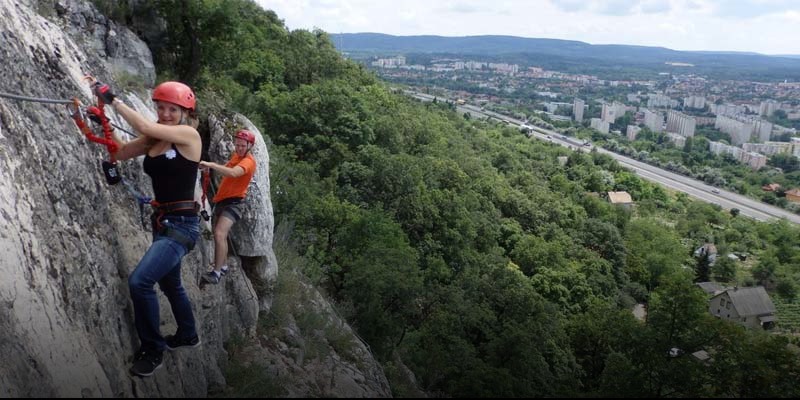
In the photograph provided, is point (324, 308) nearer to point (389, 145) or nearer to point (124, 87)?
point (124, 87)

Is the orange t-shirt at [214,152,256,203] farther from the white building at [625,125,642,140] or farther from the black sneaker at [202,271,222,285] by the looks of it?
the white building at [625,125,642,140]

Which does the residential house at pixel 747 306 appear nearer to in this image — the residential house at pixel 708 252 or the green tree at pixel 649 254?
the green tree at pixel 649 254

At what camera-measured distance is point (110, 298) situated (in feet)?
18.7

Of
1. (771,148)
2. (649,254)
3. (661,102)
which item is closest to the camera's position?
(649,254)

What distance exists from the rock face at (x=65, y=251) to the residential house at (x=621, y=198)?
6146 cm

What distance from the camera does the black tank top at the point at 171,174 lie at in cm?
529

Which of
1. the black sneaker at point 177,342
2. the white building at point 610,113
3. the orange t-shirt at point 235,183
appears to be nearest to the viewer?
the black sneaker at point 177,342

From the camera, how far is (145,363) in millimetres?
5629

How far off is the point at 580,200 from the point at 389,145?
29066 mm

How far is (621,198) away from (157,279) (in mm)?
66131

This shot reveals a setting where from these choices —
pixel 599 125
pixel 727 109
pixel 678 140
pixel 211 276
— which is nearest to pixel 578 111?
pixel 599 125

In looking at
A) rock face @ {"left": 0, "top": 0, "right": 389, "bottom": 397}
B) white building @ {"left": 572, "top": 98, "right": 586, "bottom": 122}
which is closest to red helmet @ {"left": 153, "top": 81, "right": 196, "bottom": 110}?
rock face @ {"left": 0, "top": 0, "right": 389, "bottom": 397}

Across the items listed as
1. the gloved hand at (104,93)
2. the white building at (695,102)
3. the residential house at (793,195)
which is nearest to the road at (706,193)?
the residential house at (793,195)

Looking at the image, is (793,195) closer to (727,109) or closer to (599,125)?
(599,125)
